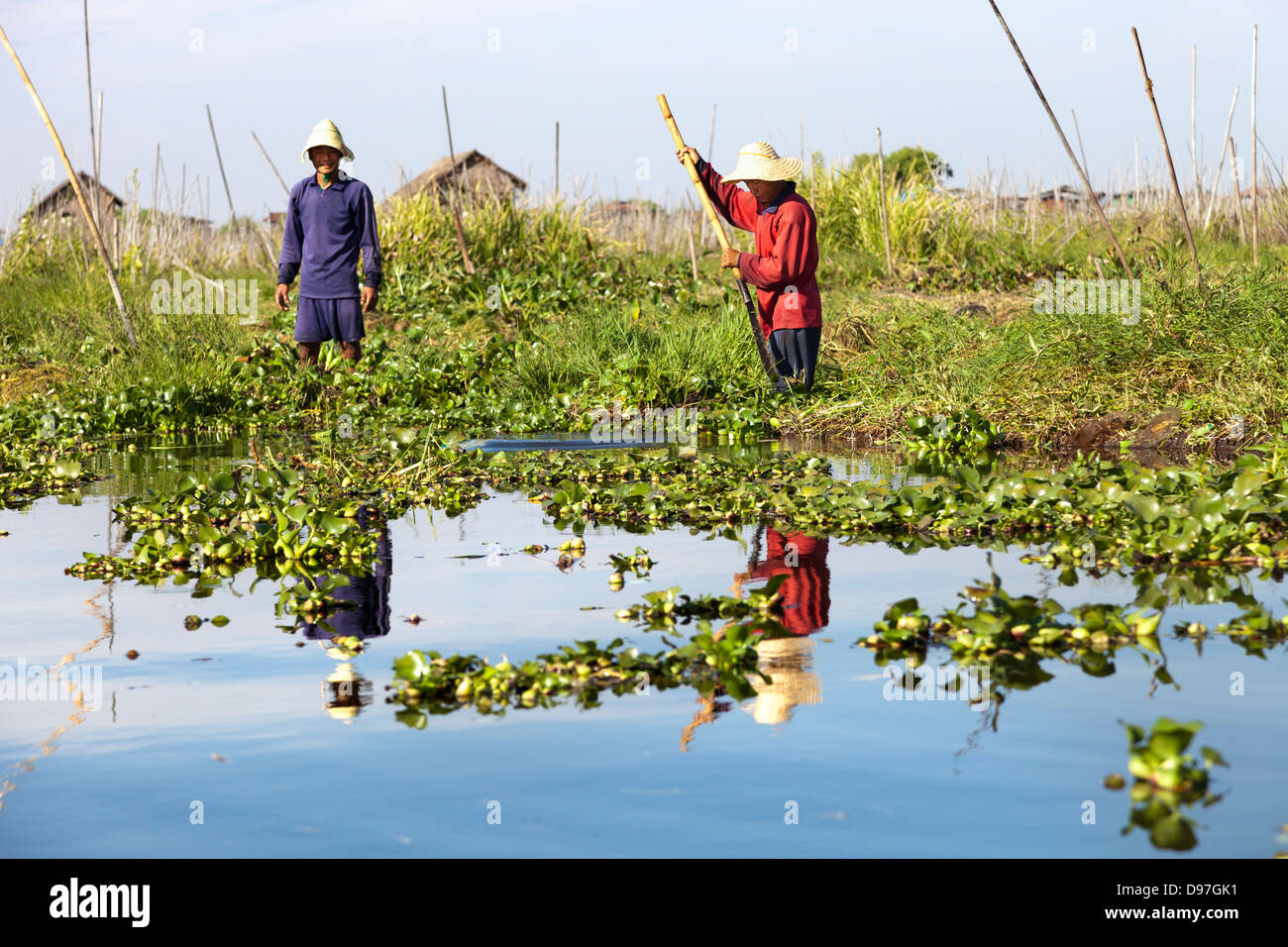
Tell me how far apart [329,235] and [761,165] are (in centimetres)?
332

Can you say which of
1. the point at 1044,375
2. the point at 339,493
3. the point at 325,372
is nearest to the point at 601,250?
the point at 325,372

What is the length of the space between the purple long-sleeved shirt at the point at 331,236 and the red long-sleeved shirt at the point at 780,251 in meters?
2.62

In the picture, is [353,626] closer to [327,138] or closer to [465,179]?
[327,138]

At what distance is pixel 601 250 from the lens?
17531 mm

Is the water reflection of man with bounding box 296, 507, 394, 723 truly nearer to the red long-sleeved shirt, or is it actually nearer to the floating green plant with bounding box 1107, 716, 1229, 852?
the floating green plant with bounding box 1107, 716, 1229, 852

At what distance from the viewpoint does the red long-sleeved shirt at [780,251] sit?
28.7ft

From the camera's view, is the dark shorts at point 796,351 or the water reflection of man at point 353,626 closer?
the water reflection of man at point 353,626


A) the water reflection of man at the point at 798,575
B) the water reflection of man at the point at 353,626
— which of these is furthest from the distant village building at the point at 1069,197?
the water reflection of man at the point at 353,626

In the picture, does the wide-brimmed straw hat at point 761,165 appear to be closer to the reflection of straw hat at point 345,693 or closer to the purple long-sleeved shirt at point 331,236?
the purple long-sleeved shirt at point 331,236

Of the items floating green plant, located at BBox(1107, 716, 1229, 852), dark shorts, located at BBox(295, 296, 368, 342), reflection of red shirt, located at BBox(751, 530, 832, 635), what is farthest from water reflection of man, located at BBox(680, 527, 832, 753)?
dark shorts, located at BBox(295, 296, 368, 342)

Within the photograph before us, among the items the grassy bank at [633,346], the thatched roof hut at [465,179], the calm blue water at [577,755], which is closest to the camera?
the calm blue water at [577,755]

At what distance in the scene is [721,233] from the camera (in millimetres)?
9289
